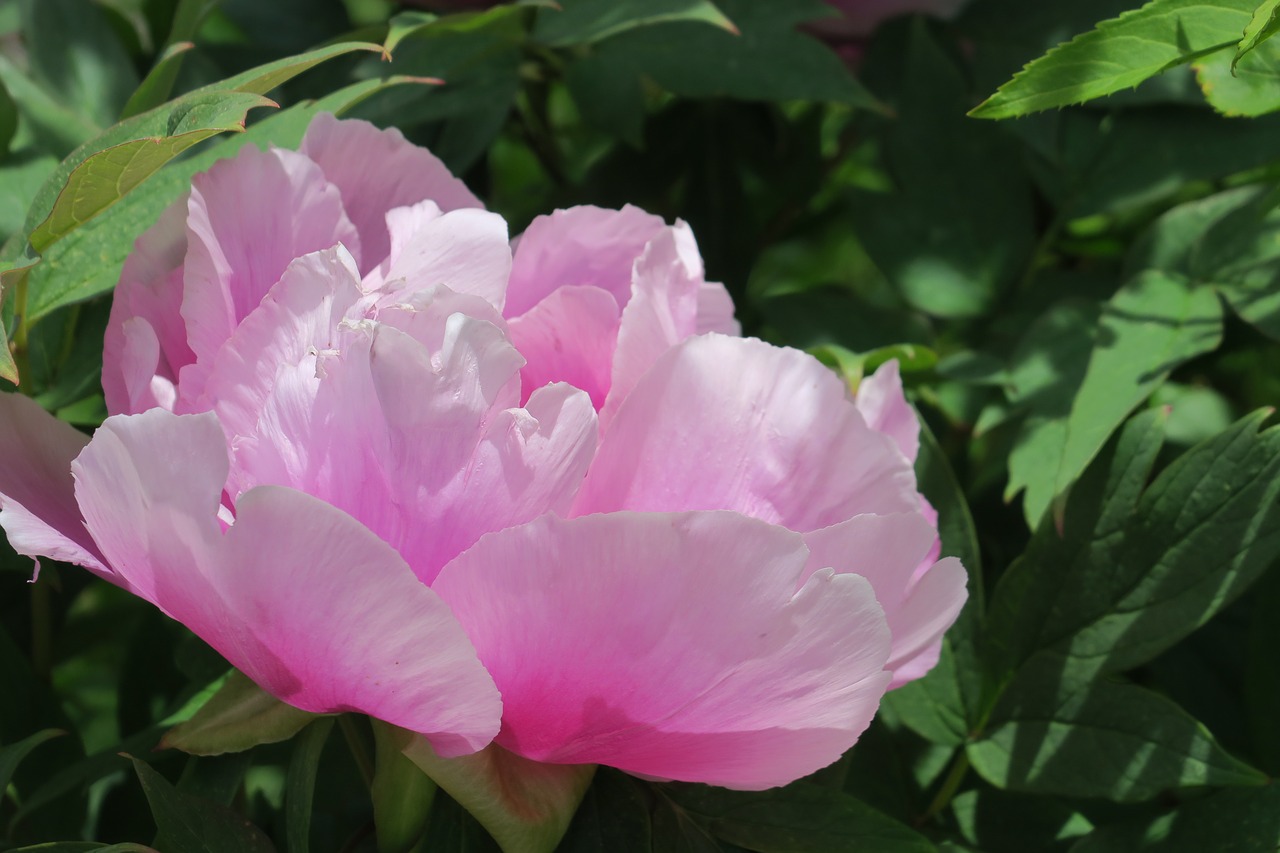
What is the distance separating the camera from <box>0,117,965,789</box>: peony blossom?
317 mm

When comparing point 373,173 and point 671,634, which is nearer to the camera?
point 671,634

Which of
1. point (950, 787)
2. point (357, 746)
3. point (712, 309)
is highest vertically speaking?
point (712, 309)

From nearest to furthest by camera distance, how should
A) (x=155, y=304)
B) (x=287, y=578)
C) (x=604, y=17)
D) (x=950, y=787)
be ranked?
(x=287, y=578) → (x=155, y=304) → (x=950, y=787) → (x=604, y=17)

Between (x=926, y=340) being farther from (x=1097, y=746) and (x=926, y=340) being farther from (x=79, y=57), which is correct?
(x=79, y=57)

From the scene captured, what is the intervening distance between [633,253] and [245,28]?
510mm

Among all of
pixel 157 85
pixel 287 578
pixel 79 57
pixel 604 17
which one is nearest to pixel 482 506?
pixel 287 578

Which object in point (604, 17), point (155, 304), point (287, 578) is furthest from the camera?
point (604, 17)

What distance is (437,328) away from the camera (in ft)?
1.17

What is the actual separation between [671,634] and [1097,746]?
0.24 metres

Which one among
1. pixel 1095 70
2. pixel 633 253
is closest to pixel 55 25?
pixel 633 253

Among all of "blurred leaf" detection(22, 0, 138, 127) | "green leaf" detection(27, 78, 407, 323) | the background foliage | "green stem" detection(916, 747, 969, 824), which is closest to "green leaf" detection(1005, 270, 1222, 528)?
the background foliage

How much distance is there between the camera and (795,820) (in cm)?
43

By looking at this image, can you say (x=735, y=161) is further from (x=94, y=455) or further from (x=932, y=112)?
(x=94, y=455)

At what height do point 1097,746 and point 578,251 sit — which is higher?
point 578,251
